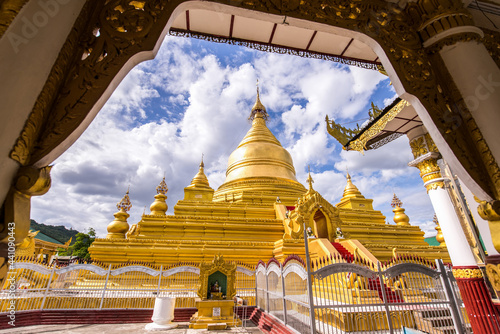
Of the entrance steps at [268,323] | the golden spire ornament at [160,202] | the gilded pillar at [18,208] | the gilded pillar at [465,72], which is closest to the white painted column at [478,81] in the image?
the gilded pillar at [465,72]

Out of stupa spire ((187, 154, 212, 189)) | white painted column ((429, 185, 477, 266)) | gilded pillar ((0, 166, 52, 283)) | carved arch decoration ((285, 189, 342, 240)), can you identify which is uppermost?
stupa spire ((187, 154, 212, 189))

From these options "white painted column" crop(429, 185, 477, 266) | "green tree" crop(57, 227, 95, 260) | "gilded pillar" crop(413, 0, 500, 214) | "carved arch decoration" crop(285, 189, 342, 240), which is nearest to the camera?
"gilded pillar" crop(413, 0, 500, 214)

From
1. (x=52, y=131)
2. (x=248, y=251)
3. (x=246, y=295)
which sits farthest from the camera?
(x=248, y=251)

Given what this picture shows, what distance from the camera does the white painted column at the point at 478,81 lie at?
259 centimetres

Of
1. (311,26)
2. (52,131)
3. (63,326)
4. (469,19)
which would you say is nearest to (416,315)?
(469,19)

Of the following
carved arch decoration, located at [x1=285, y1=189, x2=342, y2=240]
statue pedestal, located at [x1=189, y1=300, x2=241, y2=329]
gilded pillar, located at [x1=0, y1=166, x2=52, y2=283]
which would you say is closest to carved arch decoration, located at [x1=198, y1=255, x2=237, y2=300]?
statue pedestal, located at [x1=189, y1=300, x2=241, y2=329]

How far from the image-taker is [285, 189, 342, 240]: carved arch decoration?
12438mm

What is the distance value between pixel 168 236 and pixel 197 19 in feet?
36.6

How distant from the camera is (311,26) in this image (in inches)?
122

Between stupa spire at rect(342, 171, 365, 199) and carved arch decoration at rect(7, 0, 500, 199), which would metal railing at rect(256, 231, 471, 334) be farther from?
stupa spire at rect(342, 171, 365, 199)

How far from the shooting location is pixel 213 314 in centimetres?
682

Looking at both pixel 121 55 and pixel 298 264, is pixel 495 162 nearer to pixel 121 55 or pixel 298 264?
pixel 298 264

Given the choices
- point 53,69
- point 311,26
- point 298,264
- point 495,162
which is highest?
point 311,26

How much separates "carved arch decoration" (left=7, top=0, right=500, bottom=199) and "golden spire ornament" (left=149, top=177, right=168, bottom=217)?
16113 mm
